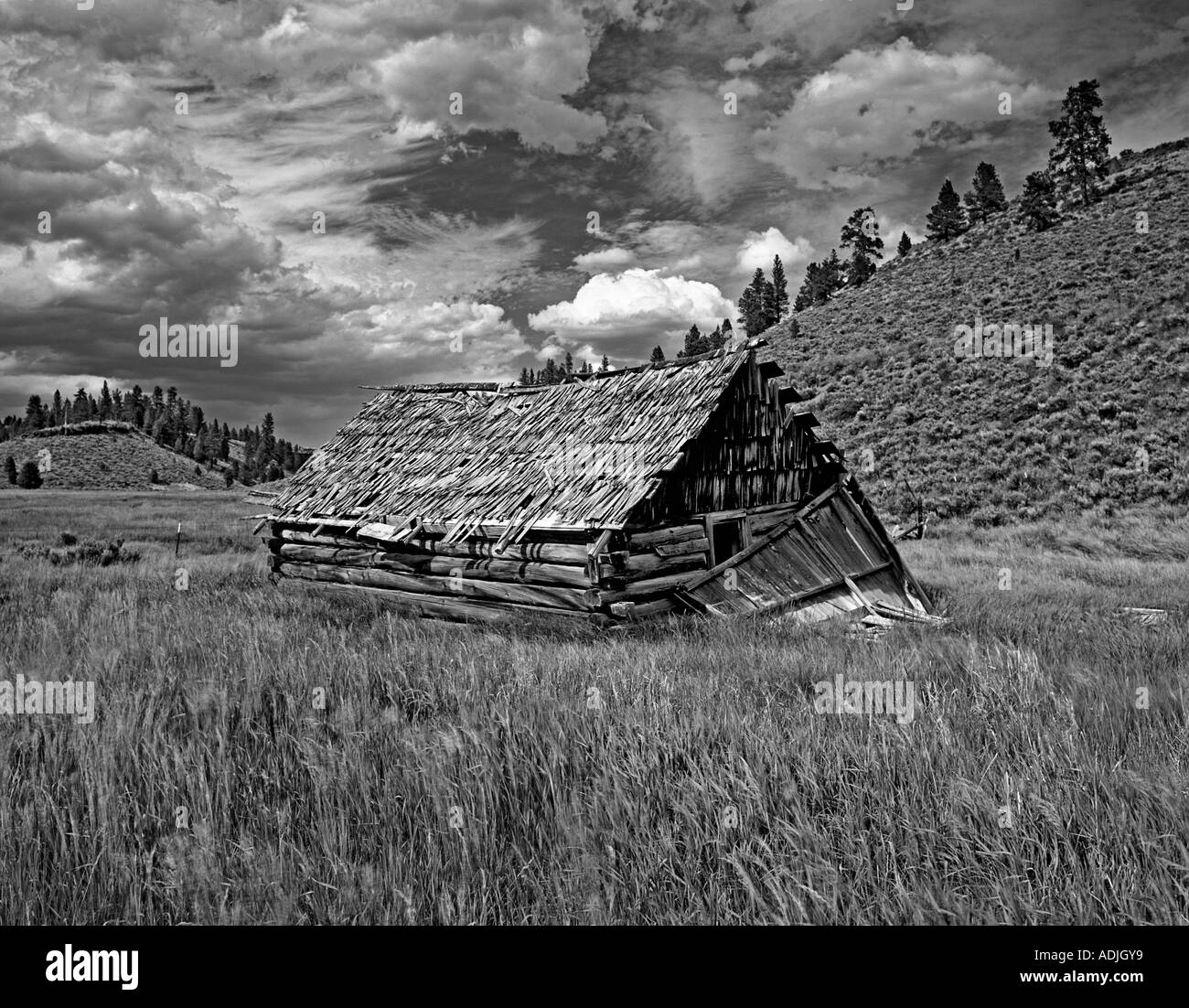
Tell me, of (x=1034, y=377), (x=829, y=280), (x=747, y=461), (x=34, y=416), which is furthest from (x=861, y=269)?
(x=34, y=416)

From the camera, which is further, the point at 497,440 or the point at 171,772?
the point at 497,440

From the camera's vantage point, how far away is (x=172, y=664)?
5.91 metres

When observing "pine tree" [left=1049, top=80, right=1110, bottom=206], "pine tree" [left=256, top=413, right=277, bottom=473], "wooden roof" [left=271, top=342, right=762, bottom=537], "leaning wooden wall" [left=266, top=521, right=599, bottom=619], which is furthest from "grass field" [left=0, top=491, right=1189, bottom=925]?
"pine tree" [left=256, top=413, right=277, bottom=473]

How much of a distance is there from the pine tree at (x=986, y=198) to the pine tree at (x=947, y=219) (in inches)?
49.4

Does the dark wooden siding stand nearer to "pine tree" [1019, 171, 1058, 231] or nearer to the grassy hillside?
the grassy hillside

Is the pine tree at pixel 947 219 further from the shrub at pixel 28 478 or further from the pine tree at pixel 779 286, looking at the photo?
the shrub at pixel 28 478

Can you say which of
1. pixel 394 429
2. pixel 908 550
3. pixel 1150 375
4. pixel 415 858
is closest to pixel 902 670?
pixel 415 858

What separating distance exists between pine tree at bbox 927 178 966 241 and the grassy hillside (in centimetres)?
1718

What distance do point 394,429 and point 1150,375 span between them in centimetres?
3202

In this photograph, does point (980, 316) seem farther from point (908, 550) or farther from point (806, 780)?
point (806, 780)

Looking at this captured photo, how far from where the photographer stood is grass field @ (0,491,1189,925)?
8.29 feet

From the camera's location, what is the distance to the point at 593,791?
10.8 feet

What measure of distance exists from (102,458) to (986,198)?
10894 cm

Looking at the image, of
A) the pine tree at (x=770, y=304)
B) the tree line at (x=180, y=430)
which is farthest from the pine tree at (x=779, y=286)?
the tree line at (x=180, y=430)
